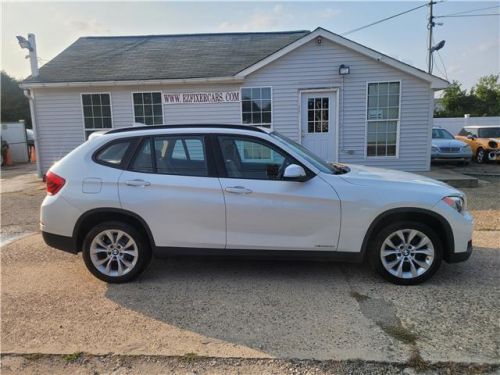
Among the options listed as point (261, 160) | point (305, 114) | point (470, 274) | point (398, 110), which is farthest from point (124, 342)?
point (398, 110)

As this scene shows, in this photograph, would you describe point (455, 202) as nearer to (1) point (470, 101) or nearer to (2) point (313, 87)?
(2) point (313, 87)

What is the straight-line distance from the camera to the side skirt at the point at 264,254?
403 cm

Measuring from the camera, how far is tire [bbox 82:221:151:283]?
4.20 meters

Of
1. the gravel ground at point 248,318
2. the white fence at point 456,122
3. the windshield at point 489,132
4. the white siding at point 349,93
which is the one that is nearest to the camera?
the gravel ground at point 248,318

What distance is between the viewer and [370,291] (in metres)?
3.95

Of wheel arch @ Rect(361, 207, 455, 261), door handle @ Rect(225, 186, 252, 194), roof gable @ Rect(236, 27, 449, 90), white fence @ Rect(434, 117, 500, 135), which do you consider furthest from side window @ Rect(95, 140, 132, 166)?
white fence @ Rect(434, 117, 500, 135)

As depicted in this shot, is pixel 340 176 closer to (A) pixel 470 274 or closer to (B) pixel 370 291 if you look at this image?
(B) pixel 370 291

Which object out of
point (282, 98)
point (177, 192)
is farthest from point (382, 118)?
point (177, 192)

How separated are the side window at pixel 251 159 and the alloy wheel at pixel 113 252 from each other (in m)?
1.39

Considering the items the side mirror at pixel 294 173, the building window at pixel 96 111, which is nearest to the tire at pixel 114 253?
the side mirror at pixel 294 173

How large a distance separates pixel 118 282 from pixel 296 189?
2244 millimetres

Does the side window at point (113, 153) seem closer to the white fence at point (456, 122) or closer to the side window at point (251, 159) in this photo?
the side window at point (251, 159)

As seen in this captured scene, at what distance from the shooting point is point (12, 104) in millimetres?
35469

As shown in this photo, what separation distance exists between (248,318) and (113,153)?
2.32 m
